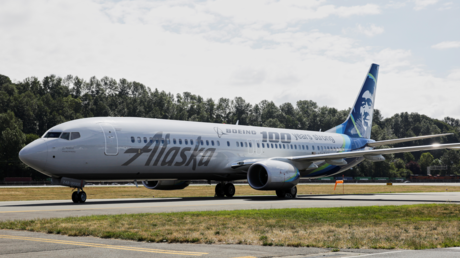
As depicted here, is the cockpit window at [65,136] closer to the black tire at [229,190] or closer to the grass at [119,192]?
the grass at [119,192]

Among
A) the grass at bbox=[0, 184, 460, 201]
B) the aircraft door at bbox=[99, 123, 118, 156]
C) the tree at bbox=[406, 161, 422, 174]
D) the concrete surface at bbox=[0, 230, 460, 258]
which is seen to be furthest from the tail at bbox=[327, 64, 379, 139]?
the tree at bbox=[406, 161, 422, 174]

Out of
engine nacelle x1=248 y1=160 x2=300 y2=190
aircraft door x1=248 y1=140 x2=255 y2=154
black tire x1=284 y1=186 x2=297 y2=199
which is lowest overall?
black tire x1=284 y1=186 x2=297 y2=199

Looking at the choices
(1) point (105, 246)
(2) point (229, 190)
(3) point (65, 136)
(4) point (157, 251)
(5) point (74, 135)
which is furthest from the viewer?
(2) point (229, 190)

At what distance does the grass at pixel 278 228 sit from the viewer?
9.34 metres

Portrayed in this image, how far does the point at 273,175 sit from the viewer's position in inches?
1000

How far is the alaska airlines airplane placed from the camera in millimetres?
21062

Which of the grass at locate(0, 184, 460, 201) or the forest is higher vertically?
the forest

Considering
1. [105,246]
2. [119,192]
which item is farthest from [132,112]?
[105,246]

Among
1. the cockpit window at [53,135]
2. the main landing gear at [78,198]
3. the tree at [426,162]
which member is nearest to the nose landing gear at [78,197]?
the main landing gear at [78,198]

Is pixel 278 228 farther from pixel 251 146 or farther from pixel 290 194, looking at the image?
pixel 251 146

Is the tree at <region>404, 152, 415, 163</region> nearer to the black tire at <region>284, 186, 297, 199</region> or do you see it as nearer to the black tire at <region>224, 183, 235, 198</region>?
the black tire at <region>224, 183, 235, 198</region>

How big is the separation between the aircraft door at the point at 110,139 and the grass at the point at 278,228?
8.42 meters

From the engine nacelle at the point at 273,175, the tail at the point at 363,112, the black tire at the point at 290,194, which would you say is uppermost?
the tail at the point at 363,112

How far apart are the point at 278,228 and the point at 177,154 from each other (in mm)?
13897
